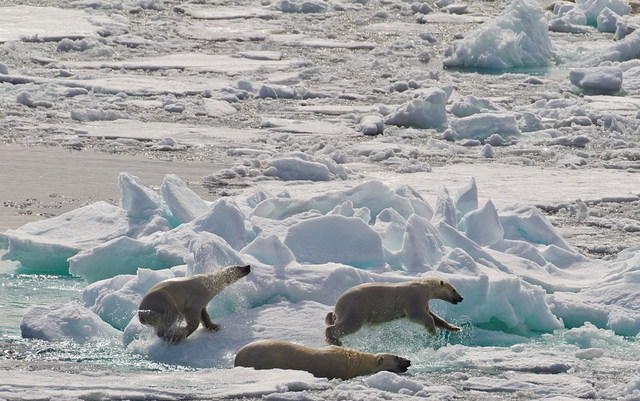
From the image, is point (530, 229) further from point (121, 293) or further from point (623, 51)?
point (623, 51)

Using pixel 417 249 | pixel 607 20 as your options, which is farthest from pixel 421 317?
pixel 607 20

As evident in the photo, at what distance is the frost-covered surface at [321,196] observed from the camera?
614 centimetres

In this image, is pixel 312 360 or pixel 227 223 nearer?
pixel 312 360

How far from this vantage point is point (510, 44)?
17.0 m

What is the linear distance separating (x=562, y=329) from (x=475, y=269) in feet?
1.84

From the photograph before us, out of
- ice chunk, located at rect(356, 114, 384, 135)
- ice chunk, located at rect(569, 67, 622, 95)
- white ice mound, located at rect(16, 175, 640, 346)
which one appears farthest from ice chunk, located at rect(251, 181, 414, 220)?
ice chunk, located at rect(569, 67, 622, 95)

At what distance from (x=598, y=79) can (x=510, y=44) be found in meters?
2.01

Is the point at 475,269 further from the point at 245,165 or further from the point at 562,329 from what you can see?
the point at 245,165

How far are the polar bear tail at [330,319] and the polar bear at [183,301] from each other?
0.46 m

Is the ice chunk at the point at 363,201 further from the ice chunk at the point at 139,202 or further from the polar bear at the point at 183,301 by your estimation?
the polar bear at the point at 183,301

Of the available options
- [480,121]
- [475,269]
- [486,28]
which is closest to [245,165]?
[480,121]

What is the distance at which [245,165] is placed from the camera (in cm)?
1093

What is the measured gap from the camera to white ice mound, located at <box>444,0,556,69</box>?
1688 centimetres

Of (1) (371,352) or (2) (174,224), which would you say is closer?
(1) (371,352)
